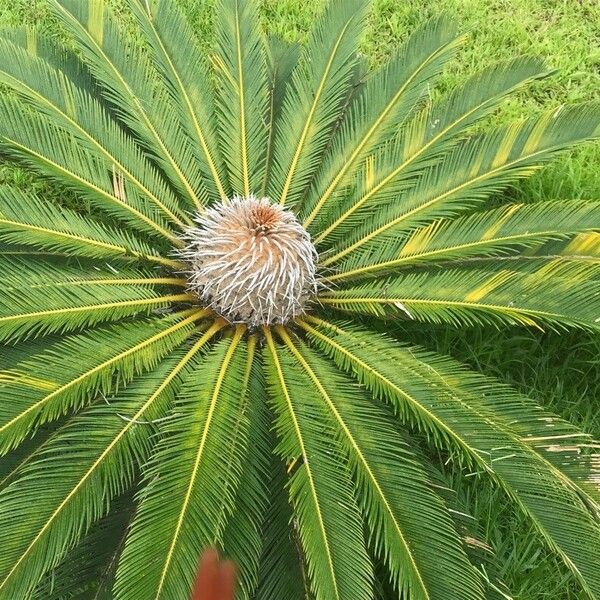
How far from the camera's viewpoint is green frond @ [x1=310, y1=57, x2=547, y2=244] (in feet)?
8.35

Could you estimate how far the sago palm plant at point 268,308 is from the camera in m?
1.77

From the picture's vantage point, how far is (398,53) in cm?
268

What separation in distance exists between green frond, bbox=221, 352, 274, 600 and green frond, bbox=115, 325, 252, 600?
0.05 meters

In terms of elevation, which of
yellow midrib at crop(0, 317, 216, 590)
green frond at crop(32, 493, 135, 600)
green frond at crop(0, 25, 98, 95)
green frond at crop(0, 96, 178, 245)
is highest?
green frond at crop(0, 25, 98, 95)

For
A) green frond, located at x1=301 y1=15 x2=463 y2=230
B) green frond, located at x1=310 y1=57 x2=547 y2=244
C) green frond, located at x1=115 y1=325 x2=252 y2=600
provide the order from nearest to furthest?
green frond, located at x1=115 y1=325 x2=252 y2=600 < green frond, located at x1=310 y1=57 x2=547 y2=244 < green frond, located at x1=301 y1=15 x2=463 y2=230

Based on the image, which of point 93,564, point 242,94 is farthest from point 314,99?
point 93,564

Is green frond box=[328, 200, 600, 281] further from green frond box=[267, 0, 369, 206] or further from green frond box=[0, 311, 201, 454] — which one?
green frond box=[0, 311, 201, 454]

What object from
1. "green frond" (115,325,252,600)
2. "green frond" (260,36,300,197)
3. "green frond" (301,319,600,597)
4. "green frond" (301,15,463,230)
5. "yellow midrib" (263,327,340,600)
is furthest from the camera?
"green frond" (260,36,300,197)

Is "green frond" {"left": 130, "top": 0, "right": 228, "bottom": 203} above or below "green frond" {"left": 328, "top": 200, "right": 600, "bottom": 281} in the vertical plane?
above

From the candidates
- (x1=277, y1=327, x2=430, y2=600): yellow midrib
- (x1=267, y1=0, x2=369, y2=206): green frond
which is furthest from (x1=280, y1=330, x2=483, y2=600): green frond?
(x1=267, y1=0, x2=369, y2=206): green frond

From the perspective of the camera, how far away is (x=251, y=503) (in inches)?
73.0

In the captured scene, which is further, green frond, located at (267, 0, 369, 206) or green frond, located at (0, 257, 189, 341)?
green frond, located at (267, 0, 369, 206)

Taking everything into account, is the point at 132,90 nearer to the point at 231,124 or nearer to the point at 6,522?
the point at 231,124

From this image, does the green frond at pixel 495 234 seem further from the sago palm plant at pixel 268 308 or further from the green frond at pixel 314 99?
the green frond at pixel 314 99
